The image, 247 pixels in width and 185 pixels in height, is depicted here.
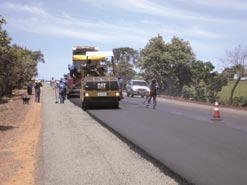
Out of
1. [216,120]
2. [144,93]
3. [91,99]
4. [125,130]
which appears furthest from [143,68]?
[125,130]

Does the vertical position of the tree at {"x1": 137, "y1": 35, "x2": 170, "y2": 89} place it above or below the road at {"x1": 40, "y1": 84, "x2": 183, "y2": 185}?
above

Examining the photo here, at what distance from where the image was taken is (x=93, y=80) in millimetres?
26672

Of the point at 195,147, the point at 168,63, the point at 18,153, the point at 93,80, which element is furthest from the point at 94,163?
the point at 168,63

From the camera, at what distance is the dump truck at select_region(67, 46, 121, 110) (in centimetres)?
2638

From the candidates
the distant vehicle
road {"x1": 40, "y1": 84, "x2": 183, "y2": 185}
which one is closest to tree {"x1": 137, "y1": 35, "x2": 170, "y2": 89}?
the distant vehicle

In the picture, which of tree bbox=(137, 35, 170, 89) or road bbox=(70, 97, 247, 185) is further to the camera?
tree bbox=(137, 35, 170, 89)

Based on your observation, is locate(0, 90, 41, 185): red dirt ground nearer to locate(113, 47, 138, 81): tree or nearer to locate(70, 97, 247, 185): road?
locate(70, 97, 247, 185): road

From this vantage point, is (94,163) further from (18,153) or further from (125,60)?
(125,60)

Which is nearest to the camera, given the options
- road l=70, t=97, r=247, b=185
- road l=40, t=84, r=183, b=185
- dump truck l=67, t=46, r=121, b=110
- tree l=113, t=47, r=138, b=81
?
road l=40, t=84, r=183, b=185

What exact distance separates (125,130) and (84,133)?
1.36 meters

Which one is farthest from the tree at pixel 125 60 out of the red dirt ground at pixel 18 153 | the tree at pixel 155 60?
the red dirt ground at pixel 18 153

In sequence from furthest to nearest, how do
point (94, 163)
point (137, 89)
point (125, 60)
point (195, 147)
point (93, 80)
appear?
1. point (125, 60)
2. point (137, 89)
3. point (93, 80)
4. point (195, 147)
5. point (94, 163)

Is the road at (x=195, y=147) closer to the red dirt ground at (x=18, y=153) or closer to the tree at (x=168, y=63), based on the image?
the red dirt ground at (x=18, y=153)

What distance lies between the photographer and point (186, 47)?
2483 inches
